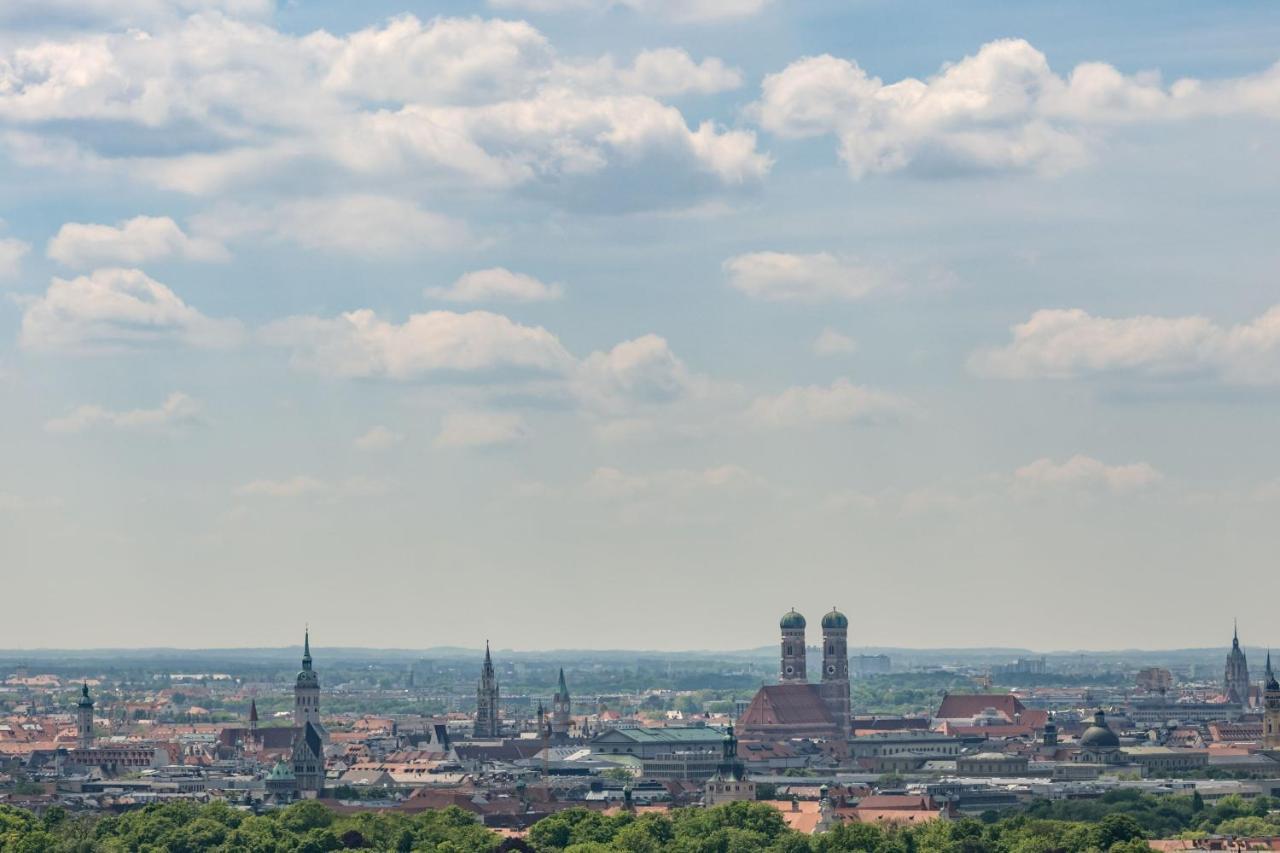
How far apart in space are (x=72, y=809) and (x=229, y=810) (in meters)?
21.7

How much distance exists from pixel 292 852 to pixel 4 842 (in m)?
12.2

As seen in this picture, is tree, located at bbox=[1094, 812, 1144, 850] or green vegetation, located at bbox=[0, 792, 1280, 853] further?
green vegetation, located at bbox=[0, 792, 1280, 853]

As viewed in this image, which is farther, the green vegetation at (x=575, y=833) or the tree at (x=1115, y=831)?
the green vegetation at (x=575, y=833)

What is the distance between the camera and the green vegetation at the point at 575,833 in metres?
142

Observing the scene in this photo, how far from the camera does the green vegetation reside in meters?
142

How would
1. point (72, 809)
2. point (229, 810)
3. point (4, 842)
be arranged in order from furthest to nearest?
point (72, 809) < point (229, 810) < point (4, 842)

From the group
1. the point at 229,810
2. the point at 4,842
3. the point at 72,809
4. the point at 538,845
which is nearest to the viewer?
the point at 4,842

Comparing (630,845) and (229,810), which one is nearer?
(630,845)

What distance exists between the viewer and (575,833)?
155 m

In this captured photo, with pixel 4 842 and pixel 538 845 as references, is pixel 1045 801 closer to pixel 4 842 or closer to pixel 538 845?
pixel 538 845

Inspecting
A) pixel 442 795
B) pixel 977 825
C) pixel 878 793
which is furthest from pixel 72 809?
pixel 977 825

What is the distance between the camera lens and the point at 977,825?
500 feet

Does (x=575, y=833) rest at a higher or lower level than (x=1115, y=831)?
higher

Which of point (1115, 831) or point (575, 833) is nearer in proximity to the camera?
point (1115, 831)
